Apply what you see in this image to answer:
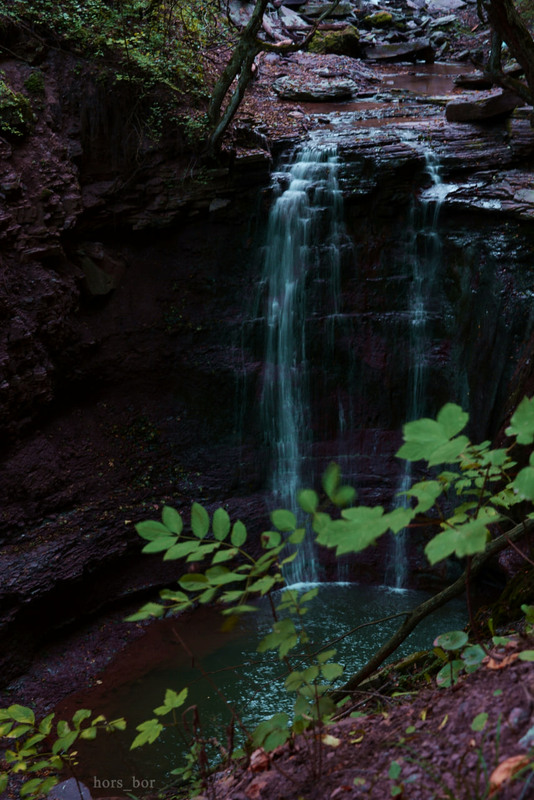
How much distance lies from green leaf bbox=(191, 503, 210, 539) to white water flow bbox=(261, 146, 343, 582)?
6.45 metres

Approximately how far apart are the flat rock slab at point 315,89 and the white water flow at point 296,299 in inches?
127

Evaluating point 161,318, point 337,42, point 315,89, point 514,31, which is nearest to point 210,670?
point 161,318

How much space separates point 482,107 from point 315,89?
13.9 feet

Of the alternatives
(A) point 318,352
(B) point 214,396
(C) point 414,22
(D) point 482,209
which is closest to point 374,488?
(A) point 318,352

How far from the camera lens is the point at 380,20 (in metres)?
14.8

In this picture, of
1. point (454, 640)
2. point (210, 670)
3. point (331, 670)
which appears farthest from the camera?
point (210, 670)

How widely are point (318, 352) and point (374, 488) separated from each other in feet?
6.63

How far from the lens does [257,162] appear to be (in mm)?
7734

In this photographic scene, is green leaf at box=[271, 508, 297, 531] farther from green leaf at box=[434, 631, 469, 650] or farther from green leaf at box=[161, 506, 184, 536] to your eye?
green leaf at box=[434, 631, 469, 650]

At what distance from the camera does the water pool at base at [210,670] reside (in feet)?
15.2

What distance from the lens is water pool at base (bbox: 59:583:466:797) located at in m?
4.63

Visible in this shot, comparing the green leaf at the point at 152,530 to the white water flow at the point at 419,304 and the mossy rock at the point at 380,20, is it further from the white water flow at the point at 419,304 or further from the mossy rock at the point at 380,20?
the mossy rock at the point at 380,20

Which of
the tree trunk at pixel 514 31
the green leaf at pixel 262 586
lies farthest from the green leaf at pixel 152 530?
the tree trunk at pixel 514 31

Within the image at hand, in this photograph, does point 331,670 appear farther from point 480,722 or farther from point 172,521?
point 172,521
